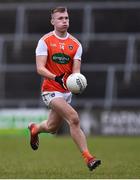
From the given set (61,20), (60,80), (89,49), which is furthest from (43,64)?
(89,49)

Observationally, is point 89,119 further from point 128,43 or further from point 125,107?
point 128,43

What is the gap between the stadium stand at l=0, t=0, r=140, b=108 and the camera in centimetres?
2639

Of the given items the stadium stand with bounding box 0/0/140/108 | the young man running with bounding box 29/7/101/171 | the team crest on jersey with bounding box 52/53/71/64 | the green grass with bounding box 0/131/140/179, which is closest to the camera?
the green grass with bounding box 0/131/140/179

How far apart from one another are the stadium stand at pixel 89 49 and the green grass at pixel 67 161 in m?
4.26

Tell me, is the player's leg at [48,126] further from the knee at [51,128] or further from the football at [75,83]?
the football at [75,83]

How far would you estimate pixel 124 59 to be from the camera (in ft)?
90.0

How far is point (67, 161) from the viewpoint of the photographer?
14203 mm

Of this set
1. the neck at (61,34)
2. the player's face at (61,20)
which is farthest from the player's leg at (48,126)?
the player's face at (61,20)

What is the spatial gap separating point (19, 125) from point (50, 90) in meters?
14.0

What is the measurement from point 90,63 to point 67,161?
13.4 m

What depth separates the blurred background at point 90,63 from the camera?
24.9 m

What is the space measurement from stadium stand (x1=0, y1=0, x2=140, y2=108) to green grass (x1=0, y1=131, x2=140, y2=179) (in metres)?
4.26

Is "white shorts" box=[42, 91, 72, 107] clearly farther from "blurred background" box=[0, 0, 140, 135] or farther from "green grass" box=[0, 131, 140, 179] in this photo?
"blurred background" box=[0, 0, 140, 135]

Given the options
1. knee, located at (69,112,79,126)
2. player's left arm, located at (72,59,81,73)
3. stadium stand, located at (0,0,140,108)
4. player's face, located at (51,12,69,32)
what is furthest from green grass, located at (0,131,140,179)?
stadium stand, located at (0,0,140,108)
